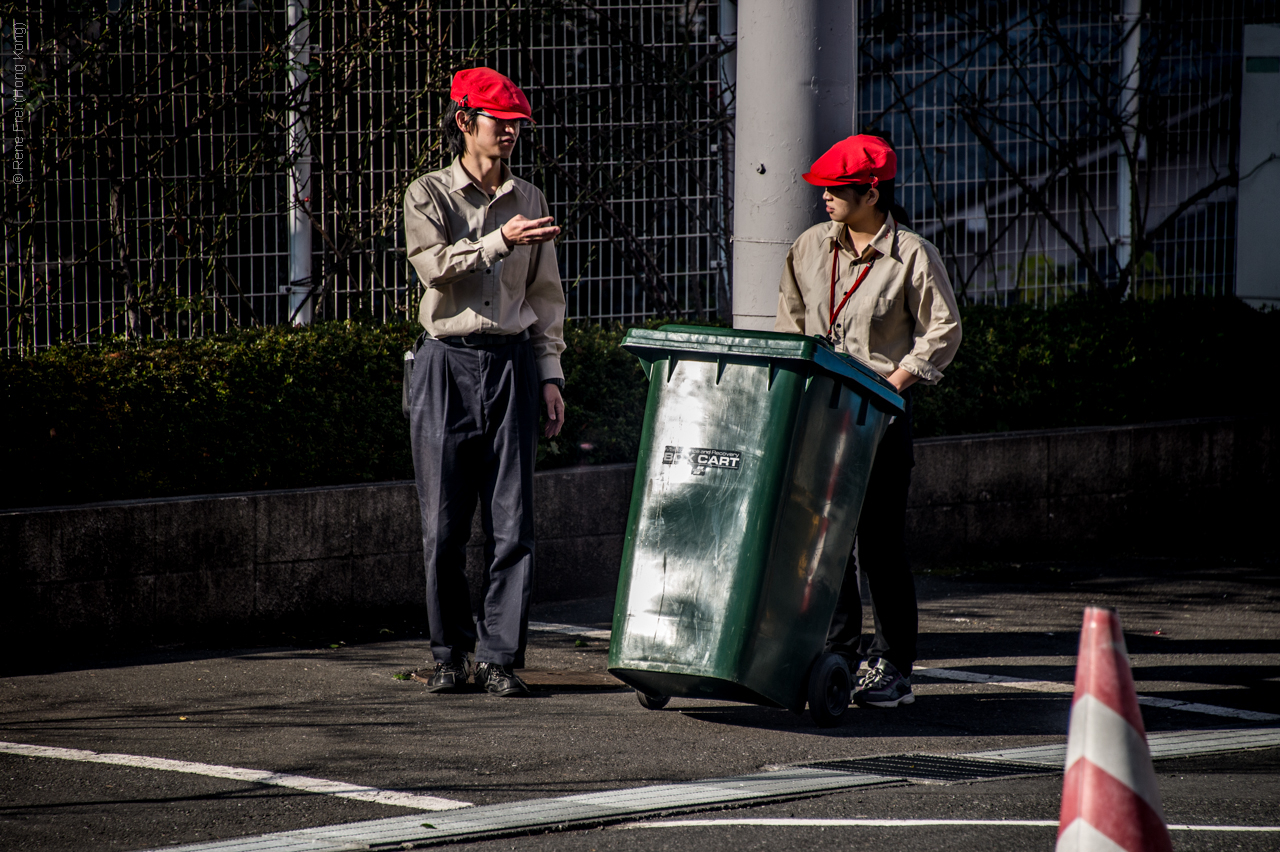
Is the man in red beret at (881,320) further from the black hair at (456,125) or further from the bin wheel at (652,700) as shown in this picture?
the black hair at (456,125)

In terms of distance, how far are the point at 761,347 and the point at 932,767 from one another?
4.58 feet

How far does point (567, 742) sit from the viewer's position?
520 cm

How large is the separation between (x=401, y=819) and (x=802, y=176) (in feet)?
10.1

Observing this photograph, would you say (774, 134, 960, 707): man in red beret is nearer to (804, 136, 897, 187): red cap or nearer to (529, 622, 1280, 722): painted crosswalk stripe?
(804, 136, 897, 187): red cap

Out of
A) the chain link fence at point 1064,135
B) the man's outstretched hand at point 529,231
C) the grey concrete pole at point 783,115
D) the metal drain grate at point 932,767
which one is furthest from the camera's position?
the chain link fence at point 1064,135

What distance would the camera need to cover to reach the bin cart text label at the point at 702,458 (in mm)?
5301

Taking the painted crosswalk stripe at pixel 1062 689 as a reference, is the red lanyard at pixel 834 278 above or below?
above

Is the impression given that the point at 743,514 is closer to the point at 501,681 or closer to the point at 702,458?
the point at 702,458

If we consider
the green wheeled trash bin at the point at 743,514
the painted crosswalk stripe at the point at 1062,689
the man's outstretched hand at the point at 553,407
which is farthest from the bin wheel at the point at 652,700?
the painted crosswalk stripe at the point at 1062,689

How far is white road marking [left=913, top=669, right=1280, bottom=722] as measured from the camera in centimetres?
580

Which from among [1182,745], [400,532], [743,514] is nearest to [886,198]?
[743,514]

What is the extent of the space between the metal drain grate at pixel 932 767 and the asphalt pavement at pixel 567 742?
9 centimetres

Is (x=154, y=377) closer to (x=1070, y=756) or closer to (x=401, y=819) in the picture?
(x=401, y=819)

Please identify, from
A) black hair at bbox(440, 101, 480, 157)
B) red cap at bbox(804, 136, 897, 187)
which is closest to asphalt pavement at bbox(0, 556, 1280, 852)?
red cap at bbox(804, 136, 897, 187)
